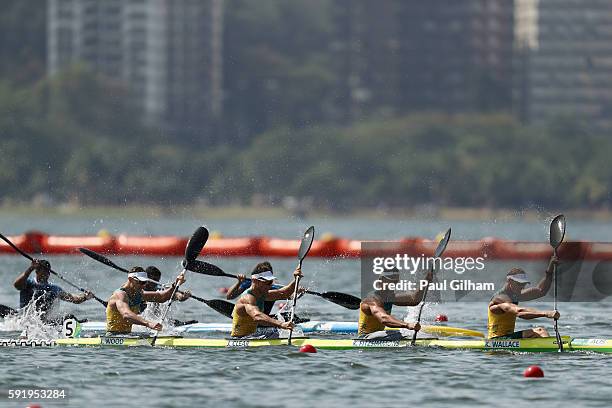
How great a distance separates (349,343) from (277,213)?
13413cm

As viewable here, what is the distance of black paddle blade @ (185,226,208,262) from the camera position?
34.7 m

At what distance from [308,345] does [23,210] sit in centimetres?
12420

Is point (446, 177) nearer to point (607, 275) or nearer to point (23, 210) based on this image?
point (23, 210)

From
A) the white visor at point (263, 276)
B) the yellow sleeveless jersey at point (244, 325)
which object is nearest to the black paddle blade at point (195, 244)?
the yellow sleeveless jersey at point (244, 325)

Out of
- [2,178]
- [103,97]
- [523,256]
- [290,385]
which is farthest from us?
[103,97]

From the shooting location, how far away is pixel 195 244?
115ft

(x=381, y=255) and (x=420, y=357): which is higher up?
(x=381, y=255)

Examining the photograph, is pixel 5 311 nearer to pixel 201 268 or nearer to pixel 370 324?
pixel 201 268

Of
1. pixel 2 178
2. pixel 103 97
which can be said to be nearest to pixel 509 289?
pixel 2 178

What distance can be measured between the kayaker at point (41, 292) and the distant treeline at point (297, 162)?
12410 centimetres

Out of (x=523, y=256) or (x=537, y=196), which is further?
(x=537, y=196)

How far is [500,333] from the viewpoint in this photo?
32.1 m

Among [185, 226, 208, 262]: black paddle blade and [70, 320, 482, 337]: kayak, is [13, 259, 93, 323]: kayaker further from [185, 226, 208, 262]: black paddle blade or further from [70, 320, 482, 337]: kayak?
[185, 226, 208, 262]: black paddle blade

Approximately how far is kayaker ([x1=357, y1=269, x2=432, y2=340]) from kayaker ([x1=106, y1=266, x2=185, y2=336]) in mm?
3855
